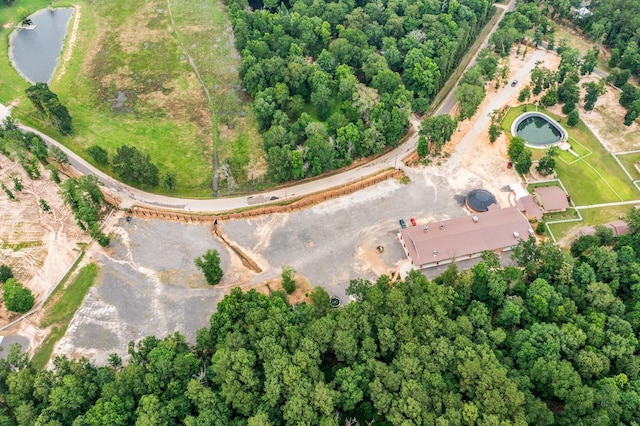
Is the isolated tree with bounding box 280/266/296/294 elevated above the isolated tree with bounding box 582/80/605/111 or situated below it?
below

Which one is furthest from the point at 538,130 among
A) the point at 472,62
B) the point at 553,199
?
the point at 472,62

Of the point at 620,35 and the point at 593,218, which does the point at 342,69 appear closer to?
the point at 593,218

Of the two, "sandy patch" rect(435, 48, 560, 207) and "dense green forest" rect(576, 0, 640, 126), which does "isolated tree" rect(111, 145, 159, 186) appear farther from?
"dense green forest" rect(576, 0, 640, 126)

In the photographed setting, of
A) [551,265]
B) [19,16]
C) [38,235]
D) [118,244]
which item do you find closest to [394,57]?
[551,265]

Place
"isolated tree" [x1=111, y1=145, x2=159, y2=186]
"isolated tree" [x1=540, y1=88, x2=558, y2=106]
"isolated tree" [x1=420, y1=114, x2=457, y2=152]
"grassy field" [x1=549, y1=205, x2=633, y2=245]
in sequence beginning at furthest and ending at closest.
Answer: "isolated tree" [x1=540, y1=88, x2=558, y2=106]
"isolated tree" [x1=420, y1=114, x2=457, y2=152]
"isolated tree" [x1=111, y1=145, x2=159, y2=186]
"grassy field" [x1=549, y1=205, x2=633, y2=245]

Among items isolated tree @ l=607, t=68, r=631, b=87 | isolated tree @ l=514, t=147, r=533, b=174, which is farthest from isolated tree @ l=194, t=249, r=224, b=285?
isolated tree @ l=607, t=68, r=631, b=87
